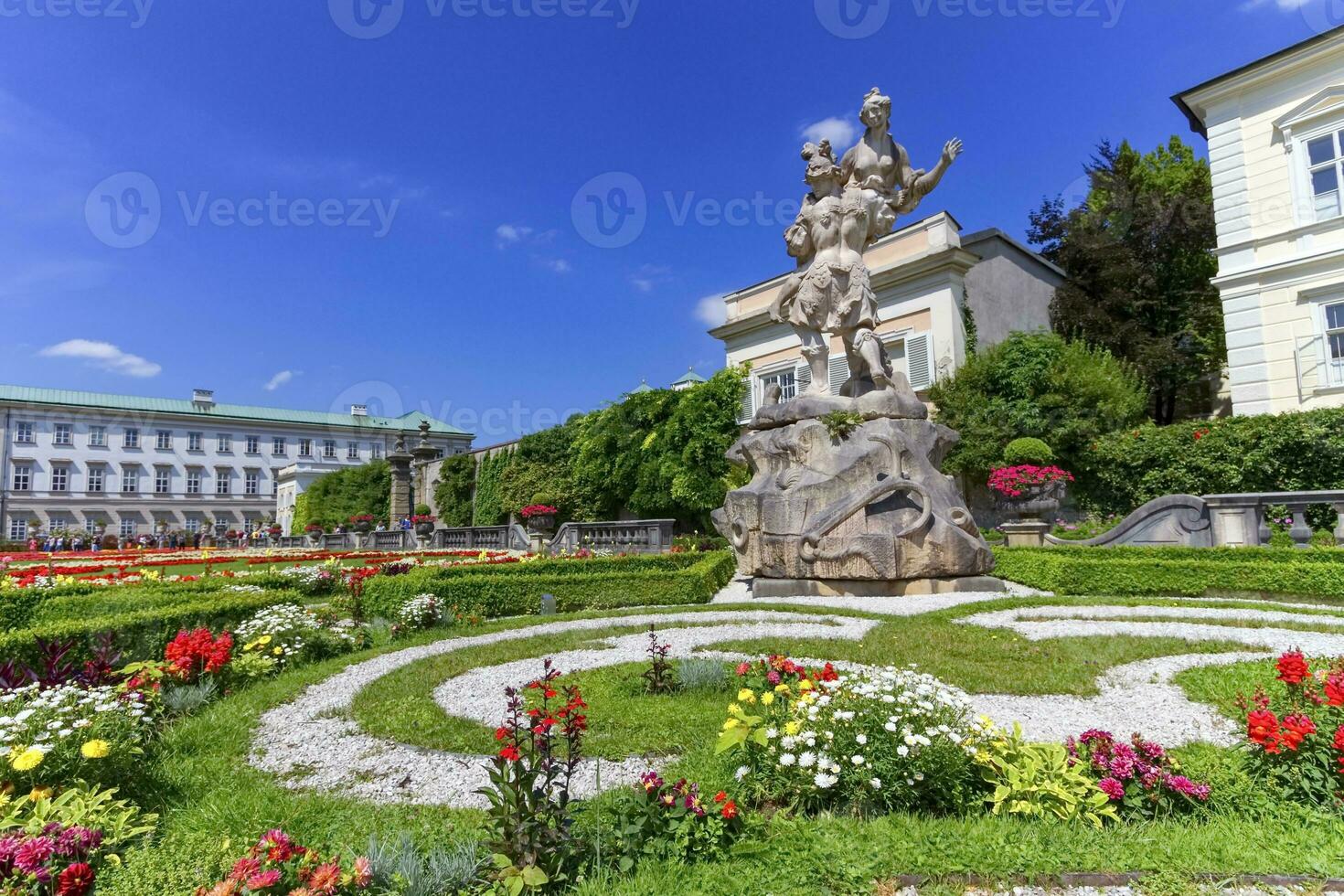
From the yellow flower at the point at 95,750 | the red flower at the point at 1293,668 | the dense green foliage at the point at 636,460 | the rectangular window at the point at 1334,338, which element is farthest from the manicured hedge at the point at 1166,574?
the dense green foliage at the point at 636,460

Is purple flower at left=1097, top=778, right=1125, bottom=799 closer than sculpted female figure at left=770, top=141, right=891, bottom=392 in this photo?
Yes

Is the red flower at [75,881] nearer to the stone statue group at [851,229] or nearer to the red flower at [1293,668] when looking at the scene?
the red flower at [1293,668]

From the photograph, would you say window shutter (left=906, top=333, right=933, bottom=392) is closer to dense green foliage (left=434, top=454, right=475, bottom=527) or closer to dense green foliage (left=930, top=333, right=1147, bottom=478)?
dense green foliage (left=930, top=333, right=1147, bottom=478)

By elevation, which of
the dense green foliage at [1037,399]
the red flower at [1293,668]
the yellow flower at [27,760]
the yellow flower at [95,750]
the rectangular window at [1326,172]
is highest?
the rectangular window at [1326,172]

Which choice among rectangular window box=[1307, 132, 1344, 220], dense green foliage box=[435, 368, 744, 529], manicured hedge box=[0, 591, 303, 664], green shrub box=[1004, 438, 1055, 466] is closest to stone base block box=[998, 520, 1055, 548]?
green shrub box=[1004, 438, 1055, 466]

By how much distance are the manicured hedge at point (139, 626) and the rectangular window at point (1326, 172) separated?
22.3m

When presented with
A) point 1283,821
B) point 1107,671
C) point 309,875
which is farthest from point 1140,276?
point 309,875

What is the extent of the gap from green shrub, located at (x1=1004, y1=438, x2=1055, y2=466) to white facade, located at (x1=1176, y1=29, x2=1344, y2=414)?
4802 mm

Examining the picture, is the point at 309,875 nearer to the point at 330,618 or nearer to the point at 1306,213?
the point at 330,618

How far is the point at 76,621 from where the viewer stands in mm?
5762

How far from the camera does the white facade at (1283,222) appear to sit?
1593cm

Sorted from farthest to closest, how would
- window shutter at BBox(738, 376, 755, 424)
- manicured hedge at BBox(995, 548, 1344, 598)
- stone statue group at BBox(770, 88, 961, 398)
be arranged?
window shutter at BBox(738, 376, 755, 424), stone statue group at BBox(770, 88, 961, 398), manicured hedge at BBox(995, 548, 1344, 598)

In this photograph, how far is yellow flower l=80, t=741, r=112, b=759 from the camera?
302 centimetres

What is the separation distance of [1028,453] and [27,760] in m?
18.1
